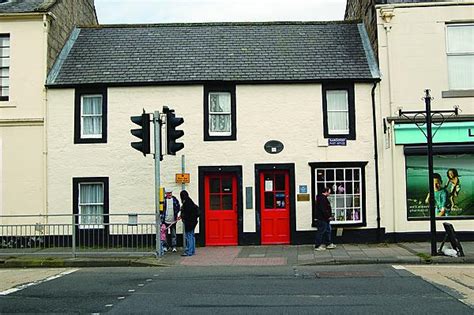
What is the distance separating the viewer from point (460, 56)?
1794 cm

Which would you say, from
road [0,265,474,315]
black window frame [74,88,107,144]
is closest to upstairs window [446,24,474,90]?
road [0,265,474,315]

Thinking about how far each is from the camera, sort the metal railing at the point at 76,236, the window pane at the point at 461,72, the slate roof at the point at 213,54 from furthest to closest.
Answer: the slate roof at the point at 213,54
the window pane at the point at 461,72
the metal railing at the point at 76,236

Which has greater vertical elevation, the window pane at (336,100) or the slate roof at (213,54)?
the slate roof at (213,54)

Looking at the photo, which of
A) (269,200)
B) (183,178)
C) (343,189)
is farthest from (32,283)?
(343,189)

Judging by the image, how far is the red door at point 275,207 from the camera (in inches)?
705

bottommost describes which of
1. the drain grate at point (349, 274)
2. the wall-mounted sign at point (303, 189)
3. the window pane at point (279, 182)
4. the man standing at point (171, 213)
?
the drain grate at point (349, 274)

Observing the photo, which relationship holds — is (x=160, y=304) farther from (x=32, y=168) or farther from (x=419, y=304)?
(x=32, y=168)

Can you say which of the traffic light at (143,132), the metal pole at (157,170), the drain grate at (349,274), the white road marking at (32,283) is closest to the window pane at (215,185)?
the metal pole at (157,170)

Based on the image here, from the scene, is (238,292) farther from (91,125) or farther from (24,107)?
(24,107)

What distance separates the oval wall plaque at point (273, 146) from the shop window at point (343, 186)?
1.14 meters

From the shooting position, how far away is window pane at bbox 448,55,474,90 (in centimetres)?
1786

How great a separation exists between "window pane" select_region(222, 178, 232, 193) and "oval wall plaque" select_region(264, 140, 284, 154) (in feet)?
5.25

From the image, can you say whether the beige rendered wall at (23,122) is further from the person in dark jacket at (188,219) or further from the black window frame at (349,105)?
the black window frame at (349,105)

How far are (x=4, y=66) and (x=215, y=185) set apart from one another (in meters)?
8.03
